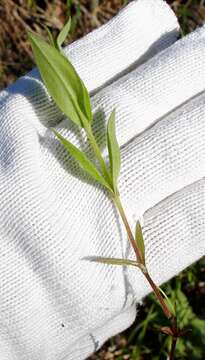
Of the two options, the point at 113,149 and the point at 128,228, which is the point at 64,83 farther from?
the point at 128,228

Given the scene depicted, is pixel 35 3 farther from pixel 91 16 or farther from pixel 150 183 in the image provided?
pixel 150 183

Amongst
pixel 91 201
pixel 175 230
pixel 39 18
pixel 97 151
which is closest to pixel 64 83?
pixel 97 151

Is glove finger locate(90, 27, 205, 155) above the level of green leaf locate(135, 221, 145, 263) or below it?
above

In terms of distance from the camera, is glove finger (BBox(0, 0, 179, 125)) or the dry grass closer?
glove finger (BBox(0, 0, 179, 125))

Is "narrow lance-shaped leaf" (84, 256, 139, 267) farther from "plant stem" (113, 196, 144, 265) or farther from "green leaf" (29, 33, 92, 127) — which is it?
"green leaf" (29, 33, 92, 127)

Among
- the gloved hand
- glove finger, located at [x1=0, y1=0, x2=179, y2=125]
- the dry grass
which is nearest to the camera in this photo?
the gloved hand

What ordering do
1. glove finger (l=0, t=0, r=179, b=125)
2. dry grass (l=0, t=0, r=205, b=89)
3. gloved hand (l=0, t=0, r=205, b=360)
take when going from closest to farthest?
gloved hand (l=0, t=0, r=205, b=360)
glove finger (l=0, t=0, r=179, b=125)
dry grass (l=0, t=0, r=205, b=89)

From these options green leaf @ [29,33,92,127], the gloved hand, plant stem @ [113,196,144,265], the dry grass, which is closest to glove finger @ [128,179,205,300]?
the gloved hand

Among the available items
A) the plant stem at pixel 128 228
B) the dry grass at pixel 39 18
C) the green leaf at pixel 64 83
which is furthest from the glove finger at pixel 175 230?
the dry grass at pixel 39 18
